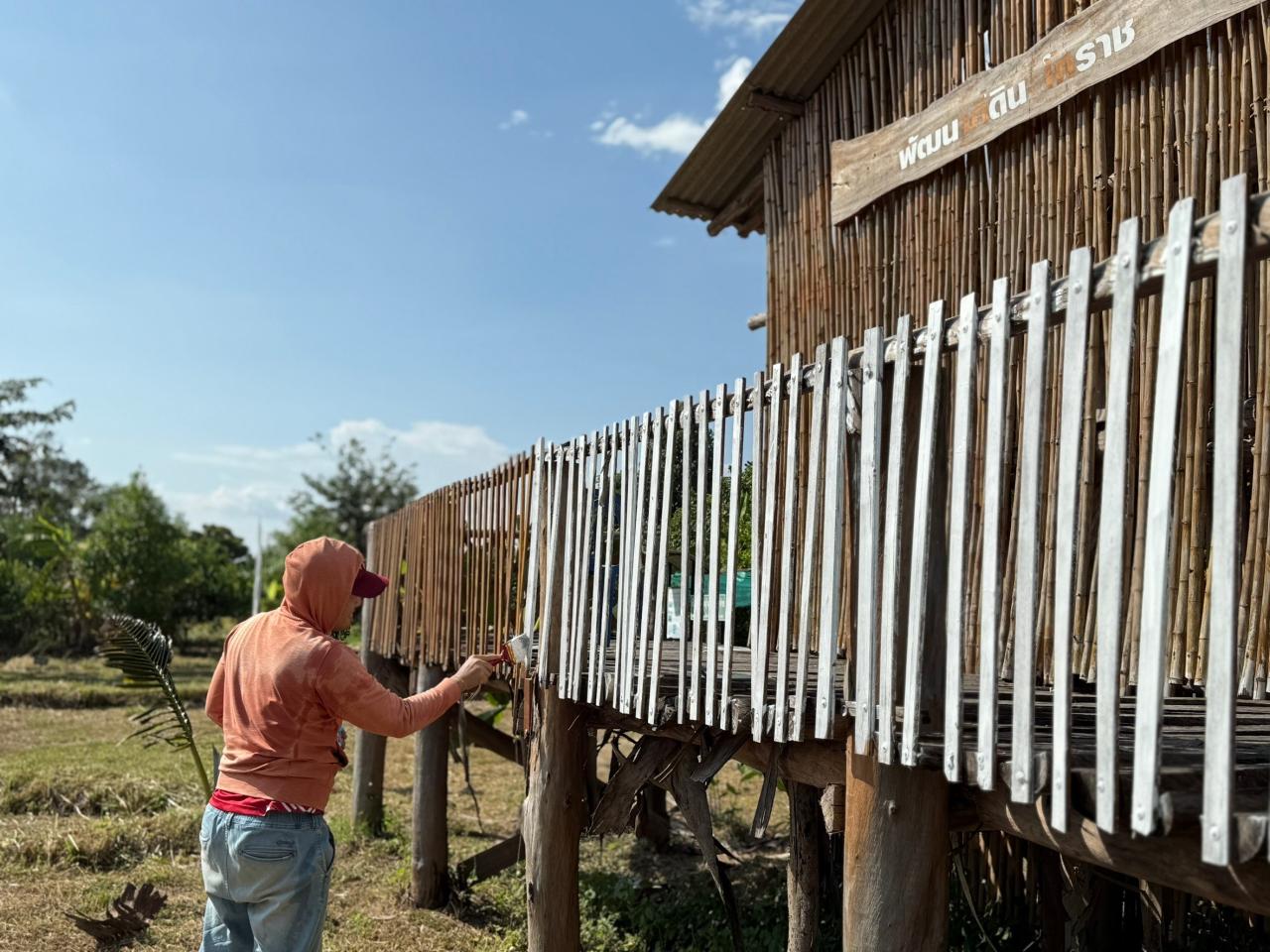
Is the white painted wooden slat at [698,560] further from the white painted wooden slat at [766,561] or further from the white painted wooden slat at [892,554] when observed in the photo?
the white painted wooden slat at [892,554]

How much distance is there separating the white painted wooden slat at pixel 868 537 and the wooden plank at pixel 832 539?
0.25ft

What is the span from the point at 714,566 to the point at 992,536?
147 cm

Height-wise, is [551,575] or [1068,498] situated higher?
[1068,498]

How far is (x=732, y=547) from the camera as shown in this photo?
384 cm

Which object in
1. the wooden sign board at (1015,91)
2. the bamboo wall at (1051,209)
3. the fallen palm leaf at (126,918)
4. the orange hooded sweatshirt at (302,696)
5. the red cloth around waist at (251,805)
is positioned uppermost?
the wooden sign board at (1015,91)

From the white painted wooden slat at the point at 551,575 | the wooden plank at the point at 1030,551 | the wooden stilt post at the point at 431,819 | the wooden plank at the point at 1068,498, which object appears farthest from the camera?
the wooden stilt post at the point at 431,819

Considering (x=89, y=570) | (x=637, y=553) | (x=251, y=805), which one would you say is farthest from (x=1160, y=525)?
(x=89, y=570)

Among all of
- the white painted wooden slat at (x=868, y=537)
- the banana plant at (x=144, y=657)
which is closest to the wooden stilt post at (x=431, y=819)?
the banana plant at (x=144, y=657)

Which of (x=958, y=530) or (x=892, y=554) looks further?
(x=892, y=554)

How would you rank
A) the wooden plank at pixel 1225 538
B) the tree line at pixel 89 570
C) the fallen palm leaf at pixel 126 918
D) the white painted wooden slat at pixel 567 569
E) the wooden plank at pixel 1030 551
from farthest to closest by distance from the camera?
the tree line at pixel 89 570 → the fallen palm leaf at pixel 126 918 → the white painted wooden slat at pixel 567 569 → the wooden plank at pixel 1030 551 → the wooden plank at pixel 1225 538

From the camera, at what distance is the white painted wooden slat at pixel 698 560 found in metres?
4.09

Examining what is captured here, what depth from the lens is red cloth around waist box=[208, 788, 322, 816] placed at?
3979 mm

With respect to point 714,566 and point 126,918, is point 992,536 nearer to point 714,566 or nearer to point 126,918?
point 714,566

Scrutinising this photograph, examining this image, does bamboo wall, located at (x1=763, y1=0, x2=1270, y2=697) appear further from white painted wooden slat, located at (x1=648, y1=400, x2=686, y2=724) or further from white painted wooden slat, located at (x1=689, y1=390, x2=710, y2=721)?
white painted wooden slat, located at (x1=648, y1=400, x2=686, y2=724)
